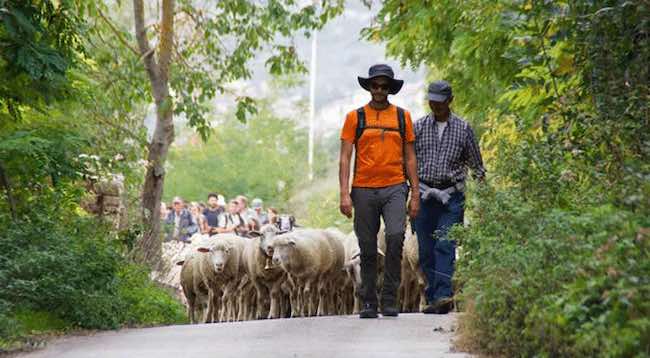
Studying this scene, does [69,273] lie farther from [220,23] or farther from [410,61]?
[220,23]

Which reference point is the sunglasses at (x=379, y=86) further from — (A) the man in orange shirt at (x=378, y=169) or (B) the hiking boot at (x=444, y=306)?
(B) the hiking boot at (x=444, y=306)

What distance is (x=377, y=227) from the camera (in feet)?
42.3

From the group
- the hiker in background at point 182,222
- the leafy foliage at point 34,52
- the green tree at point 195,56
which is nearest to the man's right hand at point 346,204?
the leafy foliage at point 34,52

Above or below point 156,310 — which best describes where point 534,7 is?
above

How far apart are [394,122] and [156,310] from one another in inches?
246

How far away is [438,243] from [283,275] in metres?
8.18

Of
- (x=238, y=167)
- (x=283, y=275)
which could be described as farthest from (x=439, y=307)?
(x=238, y=167)

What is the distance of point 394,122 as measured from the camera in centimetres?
1270

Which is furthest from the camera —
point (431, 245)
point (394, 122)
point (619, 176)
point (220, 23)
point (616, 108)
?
point (220, 23)

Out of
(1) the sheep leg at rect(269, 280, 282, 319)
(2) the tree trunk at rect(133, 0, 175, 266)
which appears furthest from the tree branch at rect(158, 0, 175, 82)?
(1) the sheep leg at rect(269, 280, 282, 319)

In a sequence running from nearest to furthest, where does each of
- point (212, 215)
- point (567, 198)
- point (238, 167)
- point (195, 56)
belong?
1. point (567, 198)
2. point (195, 56)
3. point (212, 215)
4. point (238, 167)

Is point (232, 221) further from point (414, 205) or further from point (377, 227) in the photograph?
point (414, 205)

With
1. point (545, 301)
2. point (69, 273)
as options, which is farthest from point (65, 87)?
point (545, 301)

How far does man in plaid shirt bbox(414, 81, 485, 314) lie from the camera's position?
527 inches
